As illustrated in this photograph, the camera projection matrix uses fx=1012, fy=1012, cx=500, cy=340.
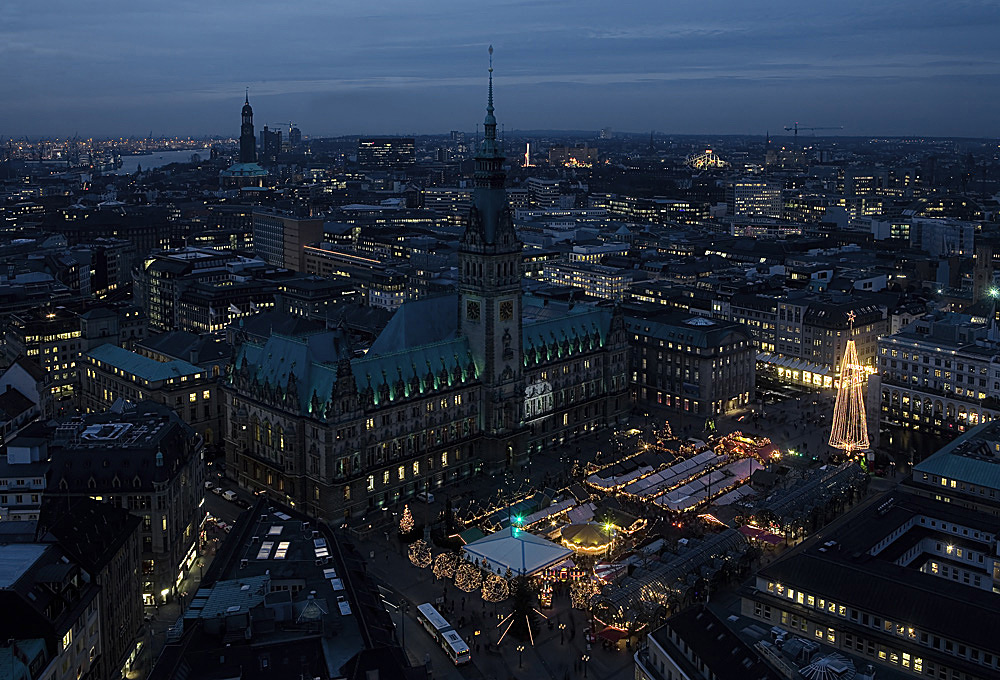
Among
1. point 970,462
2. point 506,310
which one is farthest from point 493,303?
point 970,462

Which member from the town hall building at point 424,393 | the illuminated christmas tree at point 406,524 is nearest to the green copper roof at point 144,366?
the town hall building at point 424,393

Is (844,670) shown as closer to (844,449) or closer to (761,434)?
(844,449)

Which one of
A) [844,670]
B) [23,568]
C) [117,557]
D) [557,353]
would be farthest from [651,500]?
[23,568]

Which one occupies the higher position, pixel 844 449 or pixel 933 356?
pixel 933 356

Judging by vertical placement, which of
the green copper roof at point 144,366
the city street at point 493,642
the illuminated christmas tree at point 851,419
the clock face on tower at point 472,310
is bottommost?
the city street at point 493,642

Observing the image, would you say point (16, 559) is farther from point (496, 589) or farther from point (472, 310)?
point (472, 310)

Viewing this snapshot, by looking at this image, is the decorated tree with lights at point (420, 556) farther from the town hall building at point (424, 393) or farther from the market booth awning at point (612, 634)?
the market booth awning at point (612, 634)
